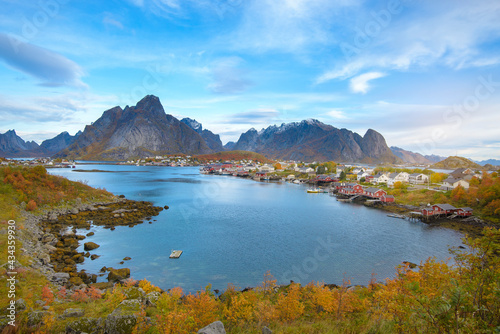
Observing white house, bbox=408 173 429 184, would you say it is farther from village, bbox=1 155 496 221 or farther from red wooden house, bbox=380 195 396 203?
red wooden house, bbox=380 195 396 203

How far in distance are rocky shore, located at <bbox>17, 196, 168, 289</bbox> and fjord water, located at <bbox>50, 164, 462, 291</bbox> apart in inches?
46.4

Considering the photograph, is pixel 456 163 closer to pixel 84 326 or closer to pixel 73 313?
pixel 73 313

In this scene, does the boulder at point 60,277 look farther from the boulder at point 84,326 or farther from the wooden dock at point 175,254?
the boulder at point 84,326

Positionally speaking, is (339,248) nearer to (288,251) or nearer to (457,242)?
(288,251)

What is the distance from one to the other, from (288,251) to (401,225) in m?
20.3

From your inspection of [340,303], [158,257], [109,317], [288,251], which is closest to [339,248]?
[288,251]

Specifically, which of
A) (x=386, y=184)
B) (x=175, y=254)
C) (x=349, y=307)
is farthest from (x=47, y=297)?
(x=386, y=184)

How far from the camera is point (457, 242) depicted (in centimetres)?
2716

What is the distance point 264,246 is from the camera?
82.2 ft

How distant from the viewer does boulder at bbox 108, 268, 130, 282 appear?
56.4ft

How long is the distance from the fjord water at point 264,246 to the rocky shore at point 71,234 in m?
1.18

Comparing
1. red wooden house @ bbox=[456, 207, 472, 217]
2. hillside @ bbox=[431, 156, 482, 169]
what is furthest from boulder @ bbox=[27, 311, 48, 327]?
hillside @ bbox=[431, 156, 482, 169]

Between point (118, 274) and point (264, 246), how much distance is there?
13.2m

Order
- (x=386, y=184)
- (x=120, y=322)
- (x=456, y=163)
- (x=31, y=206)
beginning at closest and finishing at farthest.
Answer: (x=120, y=322), (x=31, y=206), (x=386, y=184), (x=456, y=163)
